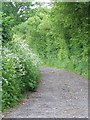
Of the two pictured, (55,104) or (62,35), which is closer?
(55,104)

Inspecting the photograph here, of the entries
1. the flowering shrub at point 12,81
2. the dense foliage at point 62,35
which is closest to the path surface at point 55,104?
the flowering shrub at point 12,81

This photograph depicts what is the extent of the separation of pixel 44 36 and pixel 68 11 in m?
8.45

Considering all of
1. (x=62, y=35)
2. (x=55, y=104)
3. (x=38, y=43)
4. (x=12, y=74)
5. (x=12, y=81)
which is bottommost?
(x=38, y=43)

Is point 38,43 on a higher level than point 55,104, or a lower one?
lower

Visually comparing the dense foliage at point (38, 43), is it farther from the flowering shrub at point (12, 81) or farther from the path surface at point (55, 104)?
the path surface at point (55, 104)

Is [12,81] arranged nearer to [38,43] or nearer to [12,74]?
[12,74]

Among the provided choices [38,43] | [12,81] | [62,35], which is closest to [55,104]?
[12,81]

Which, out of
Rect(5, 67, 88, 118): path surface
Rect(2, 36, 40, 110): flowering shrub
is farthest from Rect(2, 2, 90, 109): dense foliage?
Rect(5, 67, 88, 118): path surface

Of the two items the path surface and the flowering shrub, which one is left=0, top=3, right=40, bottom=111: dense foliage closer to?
the flowering shrub

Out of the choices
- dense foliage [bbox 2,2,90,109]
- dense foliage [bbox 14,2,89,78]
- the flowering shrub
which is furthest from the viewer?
dense foliage [bbox 14,2,89,78]

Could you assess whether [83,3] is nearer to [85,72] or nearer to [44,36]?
[85,72]

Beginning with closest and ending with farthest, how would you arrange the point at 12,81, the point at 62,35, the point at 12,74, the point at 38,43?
the point at 12,81
the point at 12,74
the point at 62,35
the point at 38,43

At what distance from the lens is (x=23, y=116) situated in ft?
16.4

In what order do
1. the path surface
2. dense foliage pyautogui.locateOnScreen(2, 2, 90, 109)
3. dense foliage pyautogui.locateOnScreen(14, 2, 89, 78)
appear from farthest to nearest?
dense foliage pyautogui.locateOnScreen(14, 2, 89, 78)
dense foliage pyautogui.locateOnScreen(2, 2, 90, 109)
the path surface
